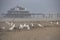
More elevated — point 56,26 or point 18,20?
point 18,20

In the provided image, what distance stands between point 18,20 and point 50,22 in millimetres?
537

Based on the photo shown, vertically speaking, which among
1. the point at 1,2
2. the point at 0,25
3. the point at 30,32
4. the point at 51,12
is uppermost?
the point at 1,2

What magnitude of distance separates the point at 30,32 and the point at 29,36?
2.6 inches

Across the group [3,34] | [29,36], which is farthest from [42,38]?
[3,34]

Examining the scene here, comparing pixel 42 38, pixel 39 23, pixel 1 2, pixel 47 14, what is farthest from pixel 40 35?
pixel 1 2

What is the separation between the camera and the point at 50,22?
7.02 feet

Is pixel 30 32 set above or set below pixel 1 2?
below

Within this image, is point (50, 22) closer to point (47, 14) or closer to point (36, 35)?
point (47, 14)

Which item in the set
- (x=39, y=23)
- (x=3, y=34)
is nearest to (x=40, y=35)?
(x=39, y=23)

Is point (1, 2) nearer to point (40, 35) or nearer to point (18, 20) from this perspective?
point (18, 20)

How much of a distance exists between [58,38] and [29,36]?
481 mm

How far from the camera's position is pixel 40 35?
2090 millimetres

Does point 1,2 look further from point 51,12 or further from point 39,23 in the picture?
point 51,12

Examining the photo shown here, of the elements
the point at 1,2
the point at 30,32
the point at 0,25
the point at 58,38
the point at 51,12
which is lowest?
the point at 58,38
